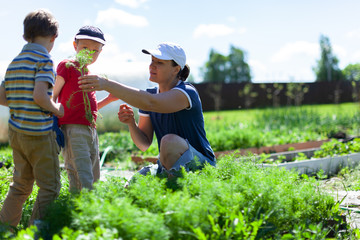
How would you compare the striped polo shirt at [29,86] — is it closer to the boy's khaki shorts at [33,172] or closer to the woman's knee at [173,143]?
the boy's khaki shorts at [33,172]

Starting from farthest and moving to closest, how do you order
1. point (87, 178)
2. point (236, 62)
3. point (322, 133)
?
point (236, 62) → point (322, 133) → point (87, 178)

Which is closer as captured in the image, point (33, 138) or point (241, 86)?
point (33, 138)

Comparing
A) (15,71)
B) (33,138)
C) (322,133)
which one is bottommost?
(322,133)

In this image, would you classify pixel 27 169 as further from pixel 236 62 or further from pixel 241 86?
pixel 236 62

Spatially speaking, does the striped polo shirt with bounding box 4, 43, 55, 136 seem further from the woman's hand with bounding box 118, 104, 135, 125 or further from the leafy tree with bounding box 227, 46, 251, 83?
the leafy tree with bounding box 227, 46, 251, 83

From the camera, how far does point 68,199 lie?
7.18 ft

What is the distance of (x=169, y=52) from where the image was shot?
292cm

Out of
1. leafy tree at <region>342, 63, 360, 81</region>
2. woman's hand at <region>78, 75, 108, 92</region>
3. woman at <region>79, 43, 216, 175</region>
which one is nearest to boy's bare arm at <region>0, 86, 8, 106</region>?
woman's hand at <region>78, 75, 108, 92</region>

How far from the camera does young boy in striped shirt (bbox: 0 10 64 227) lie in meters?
2.38

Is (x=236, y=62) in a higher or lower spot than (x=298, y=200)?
higher

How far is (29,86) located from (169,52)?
3.39 ft

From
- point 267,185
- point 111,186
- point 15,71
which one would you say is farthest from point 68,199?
point 267,185

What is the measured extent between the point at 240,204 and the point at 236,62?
263 feet

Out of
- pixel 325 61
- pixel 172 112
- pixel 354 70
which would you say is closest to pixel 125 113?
pixel 172 112
